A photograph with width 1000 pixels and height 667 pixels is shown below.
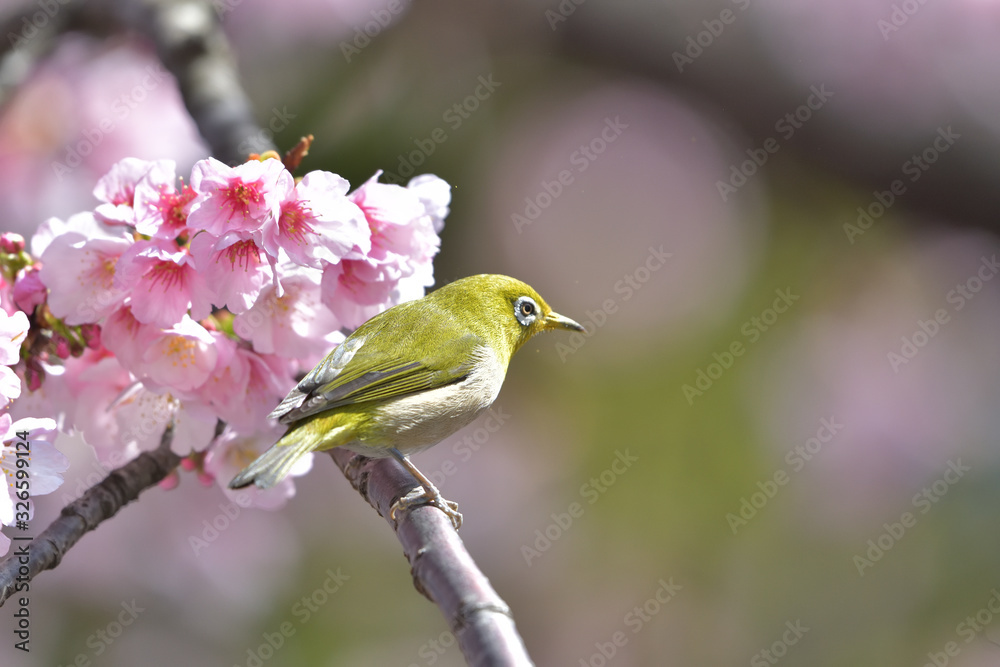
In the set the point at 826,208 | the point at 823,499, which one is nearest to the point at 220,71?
the point at 826,208

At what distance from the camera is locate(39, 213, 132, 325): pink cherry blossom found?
1062mm

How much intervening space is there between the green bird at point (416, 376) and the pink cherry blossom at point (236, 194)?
196 mm

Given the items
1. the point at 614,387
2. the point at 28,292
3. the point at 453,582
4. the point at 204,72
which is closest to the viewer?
the point at 453,582

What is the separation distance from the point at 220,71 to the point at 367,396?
85 cm

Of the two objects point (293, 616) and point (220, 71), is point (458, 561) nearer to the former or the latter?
point (220, 71)

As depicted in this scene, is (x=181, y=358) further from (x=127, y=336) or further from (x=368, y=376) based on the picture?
(x=368, y=376)

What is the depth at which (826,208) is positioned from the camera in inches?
107

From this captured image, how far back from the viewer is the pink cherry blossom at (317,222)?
0.99 meters

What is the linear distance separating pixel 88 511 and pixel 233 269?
0.34 m

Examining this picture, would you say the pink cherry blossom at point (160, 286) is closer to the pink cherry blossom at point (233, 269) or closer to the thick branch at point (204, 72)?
the pink cherry blossom at point (233, 269)

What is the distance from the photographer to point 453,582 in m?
0.76

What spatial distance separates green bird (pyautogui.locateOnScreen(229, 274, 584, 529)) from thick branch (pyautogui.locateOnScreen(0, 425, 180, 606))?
0.26 metres

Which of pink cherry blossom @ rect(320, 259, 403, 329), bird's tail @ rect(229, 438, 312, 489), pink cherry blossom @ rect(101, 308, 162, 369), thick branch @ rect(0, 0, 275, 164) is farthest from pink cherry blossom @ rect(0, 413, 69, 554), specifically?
thick branch @ rect(0, 0, 275, 164)

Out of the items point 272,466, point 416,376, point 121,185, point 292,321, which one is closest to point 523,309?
point 416,376
